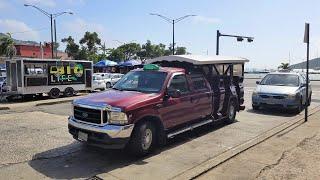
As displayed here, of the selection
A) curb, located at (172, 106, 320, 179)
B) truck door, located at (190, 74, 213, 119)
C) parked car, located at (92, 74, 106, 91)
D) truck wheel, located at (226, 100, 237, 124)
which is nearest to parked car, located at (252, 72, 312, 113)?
curb, located at (172, 106, 320, 179)

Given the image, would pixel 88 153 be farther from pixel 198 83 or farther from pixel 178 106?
pixel 198 83

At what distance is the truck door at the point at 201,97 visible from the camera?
9.89 metres

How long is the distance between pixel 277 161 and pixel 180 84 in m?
2.83

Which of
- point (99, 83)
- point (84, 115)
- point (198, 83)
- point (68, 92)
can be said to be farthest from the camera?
point (99, 83)

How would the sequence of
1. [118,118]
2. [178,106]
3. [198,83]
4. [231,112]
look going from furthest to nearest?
[231,112], [198,83], [178,106], [118,118]

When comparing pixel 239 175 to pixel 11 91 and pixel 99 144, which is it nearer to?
pixel 99 144

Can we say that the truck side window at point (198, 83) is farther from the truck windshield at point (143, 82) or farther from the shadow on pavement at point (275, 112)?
the shadow on pavement at point (275, 112)

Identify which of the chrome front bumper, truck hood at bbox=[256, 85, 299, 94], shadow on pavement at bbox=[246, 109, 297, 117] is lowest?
shadow on pavement at bbox=[246, 109, 297, 117]

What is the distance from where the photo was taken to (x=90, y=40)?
74000mm

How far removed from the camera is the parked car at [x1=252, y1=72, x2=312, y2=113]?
15.4 metres

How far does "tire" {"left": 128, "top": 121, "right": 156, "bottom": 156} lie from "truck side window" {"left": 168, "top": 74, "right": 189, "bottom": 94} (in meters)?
1.21

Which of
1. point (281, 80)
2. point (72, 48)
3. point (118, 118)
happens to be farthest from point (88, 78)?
point (72, 48)

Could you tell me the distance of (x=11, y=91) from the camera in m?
21.6

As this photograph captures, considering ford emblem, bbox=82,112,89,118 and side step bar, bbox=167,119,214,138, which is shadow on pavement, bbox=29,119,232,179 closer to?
side step bar, bbox=167,119,214,138
